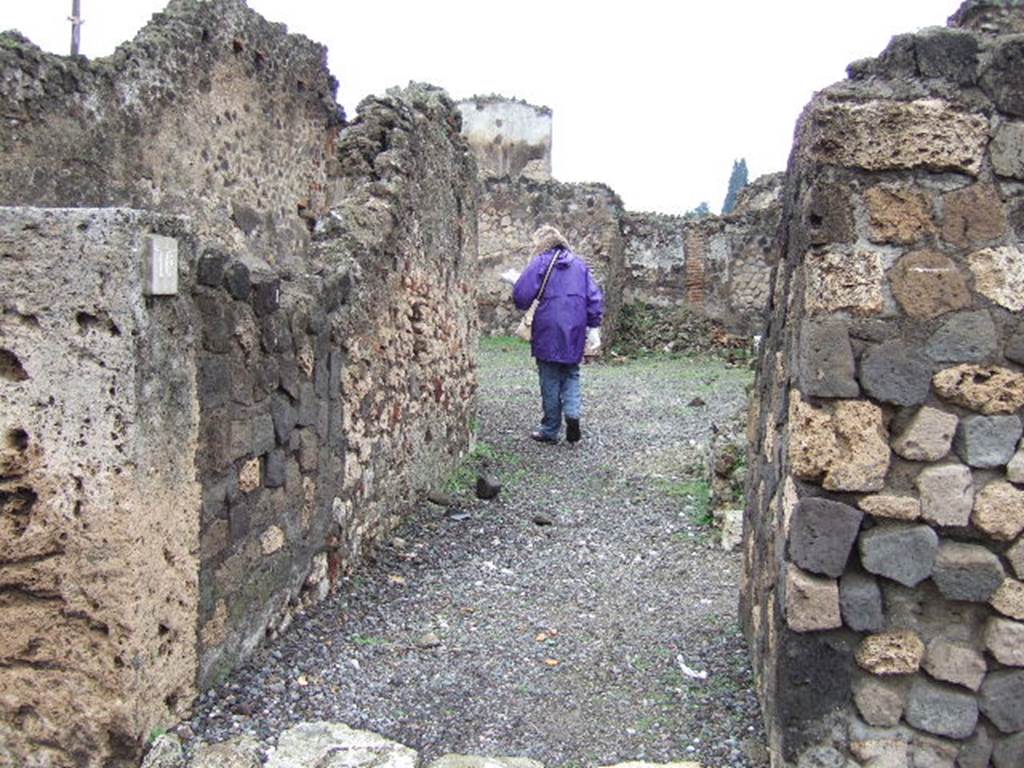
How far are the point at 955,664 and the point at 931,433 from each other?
0.68 meters

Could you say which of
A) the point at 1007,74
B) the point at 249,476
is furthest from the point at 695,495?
the point at 1007,74

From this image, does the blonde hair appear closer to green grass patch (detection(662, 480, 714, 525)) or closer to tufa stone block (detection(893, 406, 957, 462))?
green grass patch (detection(662, 480, 714, 525))

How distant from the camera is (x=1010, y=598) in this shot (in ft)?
9.23

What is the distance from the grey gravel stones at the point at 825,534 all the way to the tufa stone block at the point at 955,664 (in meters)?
0.37

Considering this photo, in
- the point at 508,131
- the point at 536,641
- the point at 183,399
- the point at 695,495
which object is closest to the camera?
the point at 183,399

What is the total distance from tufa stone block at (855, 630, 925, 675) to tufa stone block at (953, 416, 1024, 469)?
535 mm

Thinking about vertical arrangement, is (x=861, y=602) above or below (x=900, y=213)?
below

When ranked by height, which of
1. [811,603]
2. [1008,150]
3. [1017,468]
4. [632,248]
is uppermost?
[632,248]

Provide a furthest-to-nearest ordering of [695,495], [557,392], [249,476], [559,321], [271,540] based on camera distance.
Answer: [557,392] → [559,321] → [695,495] → [271,540] → [249,476]

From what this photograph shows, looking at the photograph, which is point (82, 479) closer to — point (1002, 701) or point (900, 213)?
point (900, 213)

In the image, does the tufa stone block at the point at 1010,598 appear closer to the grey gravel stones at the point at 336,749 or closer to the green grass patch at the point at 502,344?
the grey gravel stones at the point at 336,749

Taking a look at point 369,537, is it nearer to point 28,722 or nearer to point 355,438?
point 355,438

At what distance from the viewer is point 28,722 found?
2979 mm

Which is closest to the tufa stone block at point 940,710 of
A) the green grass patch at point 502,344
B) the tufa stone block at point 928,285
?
the tufa stone block at point 928,285
